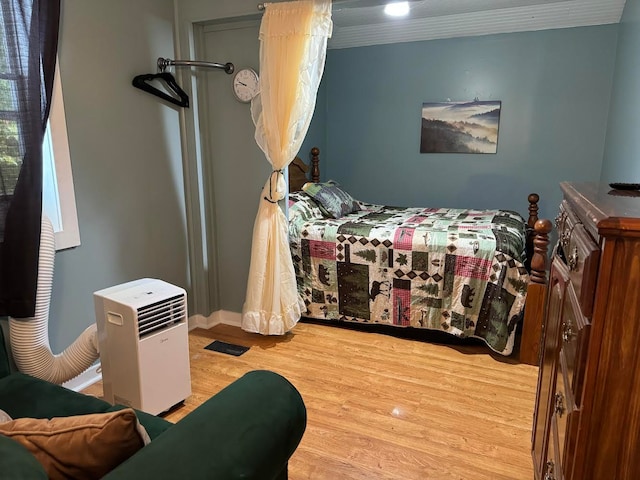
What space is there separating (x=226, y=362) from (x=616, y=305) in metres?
2.30

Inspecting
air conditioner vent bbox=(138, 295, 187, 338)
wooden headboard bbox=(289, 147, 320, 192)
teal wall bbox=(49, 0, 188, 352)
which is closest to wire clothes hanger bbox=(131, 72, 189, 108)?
teal wall bbox=(49, 0, 188, 352)

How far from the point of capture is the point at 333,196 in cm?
385

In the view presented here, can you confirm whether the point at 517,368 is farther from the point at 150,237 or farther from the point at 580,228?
the point at 150,237

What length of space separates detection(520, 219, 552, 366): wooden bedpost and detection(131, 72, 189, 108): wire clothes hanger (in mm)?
2377

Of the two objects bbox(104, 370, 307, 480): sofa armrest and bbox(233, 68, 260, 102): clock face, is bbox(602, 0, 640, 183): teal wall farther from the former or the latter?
bbox(104, 370, 307, 480): sofa armrest

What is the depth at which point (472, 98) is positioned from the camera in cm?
449

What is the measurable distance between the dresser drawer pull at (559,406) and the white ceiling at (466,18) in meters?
3.41

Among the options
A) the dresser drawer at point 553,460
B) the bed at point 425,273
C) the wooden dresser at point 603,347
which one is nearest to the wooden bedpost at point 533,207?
the bed at point 425,273

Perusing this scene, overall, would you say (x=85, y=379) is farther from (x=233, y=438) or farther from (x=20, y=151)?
(x=233, y=438)

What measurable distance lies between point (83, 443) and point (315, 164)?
421 centimetres

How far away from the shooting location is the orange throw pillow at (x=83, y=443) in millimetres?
851

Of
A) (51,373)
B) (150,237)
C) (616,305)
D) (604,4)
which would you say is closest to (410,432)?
(616,305)

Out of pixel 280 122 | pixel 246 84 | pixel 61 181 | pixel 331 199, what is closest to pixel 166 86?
pixel 246 84

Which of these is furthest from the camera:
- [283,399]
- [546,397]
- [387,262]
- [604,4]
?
[604,4]
